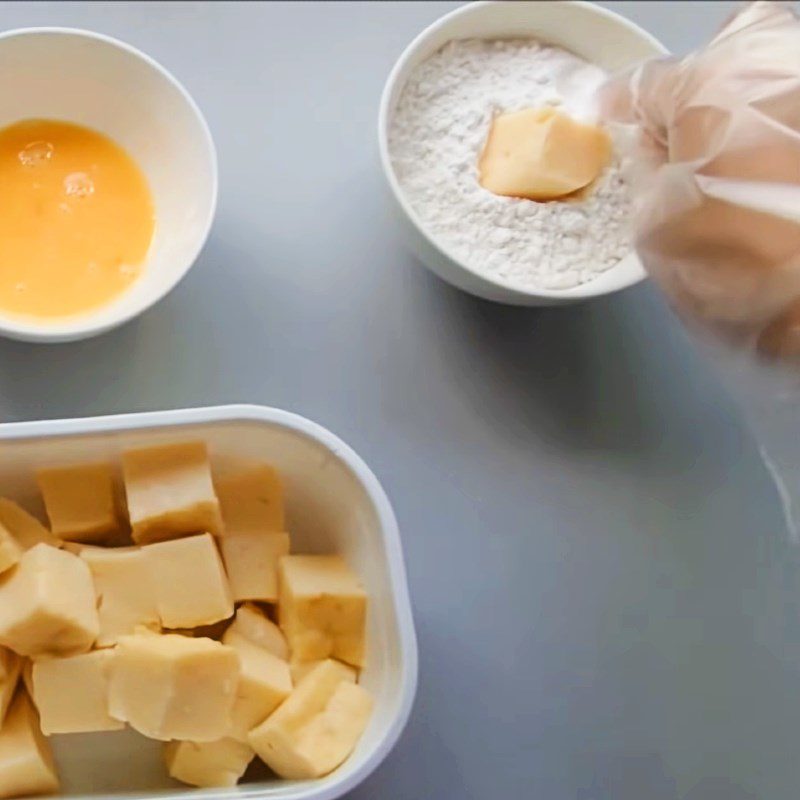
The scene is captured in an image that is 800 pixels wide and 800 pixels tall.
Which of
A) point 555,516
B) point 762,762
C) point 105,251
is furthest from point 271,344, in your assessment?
point 762,762

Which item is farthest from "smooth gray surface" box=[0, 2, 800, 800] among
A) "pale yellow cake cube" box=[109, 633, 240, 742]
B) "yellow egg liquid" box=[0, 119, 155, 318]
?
"pale yellow cake cube" box=[109, 633, 240, 742]

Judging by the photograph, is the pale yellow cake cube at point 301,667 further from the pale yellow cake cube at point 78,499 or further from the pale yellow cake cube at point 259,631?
the pale yellow cake cube at point 78,499

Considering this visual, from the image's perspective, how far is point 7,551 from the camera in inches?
28.5

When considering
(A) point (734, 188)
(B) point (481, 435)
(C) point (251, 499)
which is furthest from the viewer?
(B) point (481, 435)

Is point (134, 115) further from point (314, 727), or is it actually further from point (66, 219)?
point (314, 727)

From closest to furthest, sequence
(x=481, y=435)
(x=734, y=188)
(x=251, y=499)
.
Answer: (x=734, y=188), (x=251, y=499), (x=481, y=435)

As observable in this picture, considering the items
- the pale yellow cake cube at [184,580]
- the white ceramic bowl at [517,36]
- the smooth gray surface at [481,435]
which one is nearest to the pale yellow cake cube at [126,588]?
the pale yellow cake cube at [184,580]

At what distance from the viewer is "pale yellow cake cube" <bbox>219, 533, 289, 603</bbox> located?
785 millimetres

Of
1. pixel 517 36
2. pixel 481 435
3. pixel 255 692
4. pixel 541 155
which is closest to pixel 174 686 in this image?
pixel 255 692

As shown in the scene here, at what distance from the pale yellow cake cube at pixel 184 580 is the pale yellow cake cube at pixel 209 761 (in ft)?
0.25

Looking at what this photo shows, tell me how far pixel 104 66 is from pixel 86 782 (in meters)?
0.50

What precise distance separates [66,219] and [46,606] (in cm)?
28

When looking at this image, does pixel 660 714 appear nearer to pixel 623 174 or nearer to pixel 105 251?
Result: pixel 623 174

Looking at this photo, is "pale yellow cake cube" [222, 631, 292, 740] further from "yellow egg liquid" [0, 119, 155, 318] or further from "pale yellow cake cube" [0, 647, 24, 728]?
"yellow egg liquid" [0, 119, 155, 318]
